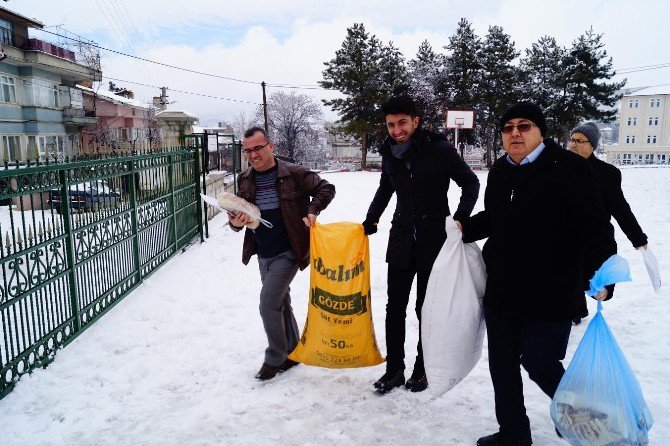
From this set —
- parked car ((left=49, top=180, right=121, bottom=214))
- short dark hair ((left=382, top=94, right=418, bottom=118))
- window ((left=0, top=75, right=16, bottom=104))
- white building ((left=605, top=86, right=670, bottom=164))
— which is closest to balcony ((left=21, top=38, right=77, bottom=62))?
window ((left=0, top=75, right=16, bottom=104))

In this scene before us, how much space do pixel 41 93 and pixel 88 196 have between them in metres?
31.6

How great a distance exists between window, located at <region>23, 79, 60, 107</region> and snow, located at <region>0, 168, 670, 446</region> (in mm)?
30404

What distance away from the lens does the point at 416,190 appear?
3.09 metres

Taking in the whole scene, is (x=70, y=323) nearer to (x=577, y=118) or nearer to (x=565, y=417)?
(x=565, y=417)

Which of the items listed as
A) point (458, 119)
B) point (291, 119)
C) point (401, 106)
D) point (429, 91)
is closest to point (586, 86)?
point (429, 91)

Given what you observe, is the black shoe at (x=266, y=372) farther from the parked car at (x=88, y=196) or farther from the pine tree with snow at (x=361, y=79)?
the pine tree with snow at (x=361, y=79)

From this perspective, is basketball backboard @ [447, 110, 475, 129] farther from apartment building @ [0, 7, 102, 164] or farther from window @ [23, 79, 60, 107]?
window @ [23, 79, 60, 107]

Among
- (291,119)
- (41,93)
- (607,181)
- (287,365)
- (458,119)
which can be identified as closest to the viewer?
(287,365)

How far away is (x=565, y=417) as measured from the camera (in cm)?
229

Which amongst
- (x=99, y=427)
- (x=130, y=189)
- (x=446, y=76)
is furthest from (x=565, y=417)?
(x=446, y=76)

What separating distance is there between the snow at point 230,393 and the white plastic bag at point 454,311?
0.39 meters

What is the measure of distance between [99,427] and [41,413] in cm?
50

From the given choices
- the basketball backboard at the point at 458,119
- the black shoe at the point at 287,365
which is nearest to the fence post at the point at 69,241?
the black shoe at the point at 287,365

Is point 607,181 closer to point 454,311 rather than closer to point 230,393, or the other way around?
point 454,311
